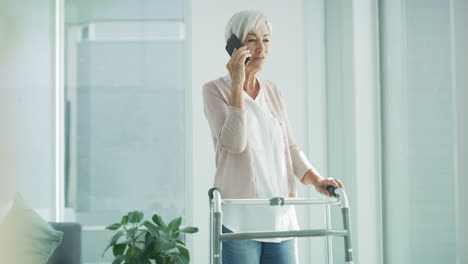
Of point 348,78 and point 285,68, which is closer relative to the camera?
point 348,78

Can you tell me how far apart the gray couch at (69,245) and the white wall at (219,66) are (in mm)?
717

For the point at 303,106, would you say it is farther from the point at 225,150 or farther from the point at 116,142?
the point at 225,150

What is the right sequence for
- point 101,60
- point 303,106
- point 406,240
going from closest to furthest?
point 406,240 → point 303,106 → point 101,60

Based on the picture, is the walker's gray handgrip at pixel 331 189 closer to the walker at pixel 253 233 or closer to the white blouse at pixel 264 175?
the walker at pixel 253 233

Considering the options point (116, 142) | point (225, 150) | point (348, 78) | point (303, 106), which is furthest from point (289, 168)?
point (116, 142)

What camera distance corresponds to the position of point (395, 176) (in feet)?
7.47

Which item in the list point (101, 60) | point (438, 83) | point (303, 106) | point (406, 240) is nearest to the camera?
point (438, 83)

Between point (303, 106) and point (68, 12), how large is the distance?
1.72 m


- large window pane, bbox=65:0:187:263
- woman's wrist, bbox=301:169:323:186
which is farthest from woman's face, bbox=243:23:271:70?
large window pane, bbox=65:0:187:263

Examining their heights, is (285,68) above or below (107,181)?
above

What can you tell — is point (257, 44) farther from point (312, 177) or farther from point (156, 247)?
point (156, 247)

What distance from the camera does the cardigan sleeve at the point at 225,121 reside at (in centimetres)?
130

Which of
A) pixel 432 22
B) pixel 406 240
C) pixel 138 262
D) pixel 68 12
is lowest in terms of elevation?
pixel 138 262

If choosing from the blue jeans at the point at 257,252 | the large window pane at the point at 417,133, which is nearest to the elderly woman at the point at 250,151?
the blue jeans at the point at 257,252
